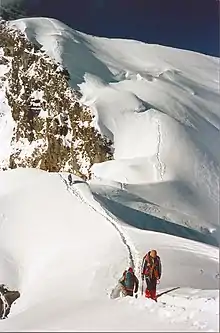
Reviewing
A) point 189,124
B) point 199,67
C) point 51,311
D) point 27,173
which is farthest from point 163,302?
point 199,67

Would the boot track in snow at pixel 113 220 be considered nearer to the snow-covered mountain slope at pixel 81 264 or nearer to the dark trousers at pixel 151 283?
the snow-covered mountain slope at pixel 81 264

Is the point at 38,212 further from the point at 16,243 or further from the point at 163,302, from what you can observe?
the point at 163,302

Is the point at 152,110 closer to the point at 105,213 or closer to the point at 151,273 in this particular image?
the point at 105,213

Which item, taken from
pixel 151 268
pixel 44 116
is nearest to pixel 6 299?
pixel 151 268

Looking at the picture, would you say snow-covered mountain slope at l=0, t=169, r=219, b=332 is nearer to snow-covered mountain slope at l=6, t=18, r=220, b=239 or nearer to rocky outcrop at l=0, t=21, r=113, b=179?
snow-covered mountain slope at l=6, t=18, r=220, b=239

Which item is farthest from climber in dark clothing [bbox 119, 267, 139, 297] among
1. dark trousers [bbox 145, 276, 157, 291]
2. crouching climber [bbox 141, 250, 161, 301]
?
dark trousers [bbox 145, 276, 157, 291]

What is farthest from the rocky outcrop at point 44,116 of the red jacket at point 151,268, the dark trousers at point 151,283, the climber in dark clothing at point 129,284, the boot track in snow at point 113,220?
the dark trousers at point 151,283
